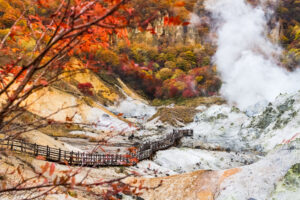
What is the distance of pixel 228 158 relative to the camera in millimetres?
17141

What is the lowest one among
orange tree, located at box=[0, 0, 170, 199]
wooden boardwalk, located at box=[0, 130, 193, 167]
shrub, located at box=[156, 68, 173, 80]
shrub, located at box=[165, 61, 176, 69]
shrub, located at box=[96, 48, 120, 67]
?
wooden boardwalk, located at box=[0, 130, 193, 167]

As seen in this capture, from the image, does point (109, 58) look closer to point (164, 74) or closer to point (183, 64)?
point (164, 74)

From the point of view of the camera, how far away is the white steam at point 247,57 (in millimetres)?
40031

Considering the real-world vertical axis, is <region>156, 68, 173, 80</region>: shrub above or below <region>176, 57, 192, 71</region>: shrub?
below

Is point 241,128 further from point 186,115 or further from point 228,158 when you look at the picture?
point 186,115

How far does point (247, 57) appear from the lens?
49750 mm

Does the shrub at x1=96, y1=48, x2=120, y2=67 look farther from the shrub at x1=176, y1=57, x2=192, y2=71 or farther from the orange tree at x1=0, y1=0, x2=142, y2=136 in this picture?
the shrub at x1=176, y1=57, x2=192, y2=71

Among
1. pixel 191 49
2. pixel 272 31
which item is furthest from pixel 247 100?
pixel 272 31

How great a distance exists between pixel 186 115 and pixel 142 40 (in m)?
36.4

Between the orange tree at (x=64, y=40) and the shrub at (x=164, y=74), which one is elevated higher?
the shrub at (x=164, y=74)

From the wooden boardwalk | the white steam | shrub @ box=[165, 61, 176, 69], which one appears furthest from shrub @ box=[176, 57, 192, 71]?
the wooden boardwalk

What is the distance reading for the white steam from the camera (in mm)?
40031

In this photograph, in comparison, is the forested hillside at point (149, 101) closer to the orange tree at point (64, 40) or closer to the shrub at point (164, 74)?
the orange tree at point (64, 40)

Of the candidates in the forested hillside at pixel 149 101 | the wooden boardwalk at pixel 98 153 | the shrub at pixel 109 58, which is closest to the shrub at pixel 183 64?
the forested hillside at pixel 149 101
